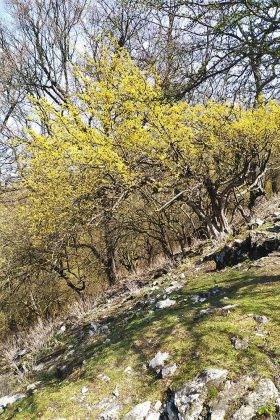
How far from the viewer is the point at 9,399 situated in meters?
5.16

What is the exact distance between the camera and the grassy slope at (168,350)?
13.1 feet

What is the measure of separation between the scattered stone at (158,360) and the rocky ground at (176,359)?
0.04 feet

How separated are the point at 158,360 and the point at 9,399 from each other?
206cm

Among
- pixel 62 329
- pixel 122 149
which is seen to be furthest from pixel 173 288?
pixel 122 149

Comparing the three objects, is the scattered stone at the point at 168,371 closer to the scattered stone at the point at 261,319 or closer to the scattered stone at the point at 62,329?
the scattered stone at the point at 261,319

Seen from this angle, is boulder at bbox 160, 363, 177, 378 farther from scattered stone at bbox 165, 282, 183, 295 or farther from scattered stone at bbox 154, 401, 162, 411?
scattered stone at bbox 165, 282, 183, 295

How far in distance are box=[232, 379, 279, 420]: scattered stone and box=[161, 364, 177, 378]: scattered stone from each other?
36.1 inches

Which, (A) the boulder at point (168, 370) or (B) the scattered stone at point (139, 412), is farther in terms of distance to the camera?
(A) the boulder at point (168, 370)

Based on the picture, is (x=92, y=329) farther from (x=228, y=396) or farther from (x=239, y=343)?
(x=228, y=396)

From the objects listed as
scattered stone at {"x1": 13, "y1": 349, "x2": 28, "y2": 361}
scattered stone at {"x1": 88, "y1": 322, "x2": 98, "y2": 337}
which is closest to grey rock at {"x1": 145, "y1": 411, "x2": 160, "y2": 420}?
scattered stone at {"x1": 88, "y1": 322, "x2": 98, "y2": 337}

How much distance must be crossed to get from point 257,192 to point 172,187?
5701 mm

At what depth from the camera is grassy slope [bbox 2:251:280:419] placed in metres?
3.99

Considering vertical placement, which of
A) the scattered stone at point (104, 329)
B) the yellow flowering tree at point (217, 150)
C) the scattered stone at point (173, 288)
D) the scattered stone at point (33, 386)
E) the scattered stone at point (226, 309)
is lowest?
the scattered stone at point (33, 386)

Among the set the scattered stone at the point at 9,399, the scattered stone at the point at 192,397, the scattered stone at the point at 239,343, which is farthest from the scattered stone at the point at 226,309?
the scattered stone at the point at 9,399
